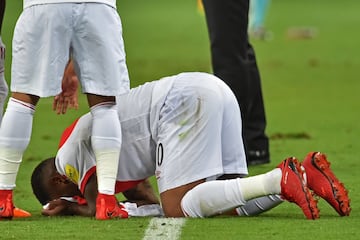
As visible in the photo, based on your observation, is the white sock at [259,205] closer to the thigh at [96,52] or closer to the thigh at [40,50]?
the thigh at [96,52]

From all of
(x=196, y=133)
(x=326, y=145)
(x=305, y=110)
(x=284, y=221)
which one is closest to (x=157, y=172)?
(x=196, y=133)

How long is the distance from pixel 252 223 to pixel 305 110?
7.12 m

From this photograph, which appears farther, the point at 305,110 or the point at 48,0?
the point at 305,110

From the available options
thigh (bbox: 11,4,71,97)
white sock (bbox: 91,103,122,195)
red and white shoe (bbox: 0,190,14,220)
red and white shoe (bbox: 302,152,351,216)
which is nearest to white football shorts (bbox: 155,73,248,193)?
white sock (bbox: 91,103,122,195)

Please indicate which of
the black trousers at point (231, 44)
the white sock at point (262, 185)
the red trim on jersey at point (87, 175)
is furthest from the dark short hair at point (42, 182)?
the black trousers at point (231, 44)

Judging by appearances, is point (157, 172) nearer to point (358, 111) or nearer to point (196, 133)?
point (196, 133)

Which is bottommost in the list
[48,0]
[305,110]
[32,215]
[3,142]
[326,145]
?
[305,110]

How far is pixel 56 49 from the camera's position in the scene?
22.6 ft

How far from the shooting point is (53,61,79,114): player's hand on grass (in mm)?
7336

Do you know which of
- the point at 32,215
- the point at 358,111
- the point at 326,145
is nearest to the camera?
the point at 32,215

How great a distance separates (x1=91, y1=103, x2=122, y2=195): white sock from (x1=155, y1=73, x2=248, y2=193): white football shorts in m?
0.26

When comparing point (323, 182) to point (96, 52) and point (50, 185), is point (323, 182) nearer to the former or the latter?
point (96, 52)

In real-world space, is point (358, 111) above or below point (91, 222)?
below

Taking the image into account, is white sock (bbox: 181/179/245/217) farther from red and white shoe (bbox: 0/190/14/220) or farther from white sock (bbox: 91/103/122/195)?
red and white shoe (bbox: 0/190/14/220)
